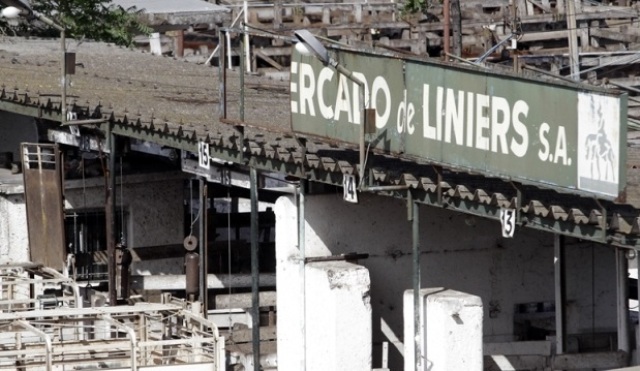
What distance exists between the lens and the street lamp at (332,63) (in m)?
15.5

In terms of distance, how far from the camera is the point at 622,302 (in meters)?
17.3

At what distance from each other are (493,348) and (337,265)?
1.82 meters

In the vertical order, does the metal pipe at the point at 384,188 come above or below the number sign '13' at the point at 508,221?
above

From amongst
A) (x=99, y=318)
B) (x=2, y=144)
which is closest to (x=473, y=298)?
(x=99, y=318)

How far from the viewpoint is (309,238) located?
18922 millimetres

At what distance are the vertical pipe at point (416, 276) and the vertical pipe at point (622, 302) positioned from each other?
1960mm

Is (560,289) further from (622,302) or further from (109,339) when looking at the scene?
(109,339)

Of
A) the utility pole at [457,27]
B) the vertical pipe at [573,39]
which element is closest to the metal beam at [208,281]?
the utility pole at [457,27]

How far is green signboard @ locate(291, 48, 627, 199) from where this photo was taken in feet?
45.7

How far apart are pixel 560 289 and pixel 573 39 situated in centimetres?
1854

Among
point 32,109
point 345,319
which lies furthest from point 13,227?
point 345,319

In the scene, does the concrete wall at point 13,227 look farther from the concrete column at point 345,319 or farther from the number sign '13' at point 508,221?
the number sign '13' at point 508,221

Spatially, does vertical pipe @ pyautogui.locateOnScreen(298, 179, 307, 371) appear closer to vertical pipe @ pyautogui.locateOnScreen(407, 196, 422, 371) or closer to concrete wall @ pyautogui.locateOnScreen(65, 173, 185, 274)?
vertical pipe @ pyautogui.locateOnScreen(407, 196, 422, 371)

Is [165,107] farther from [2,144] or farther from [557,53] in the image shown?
[557,53]
